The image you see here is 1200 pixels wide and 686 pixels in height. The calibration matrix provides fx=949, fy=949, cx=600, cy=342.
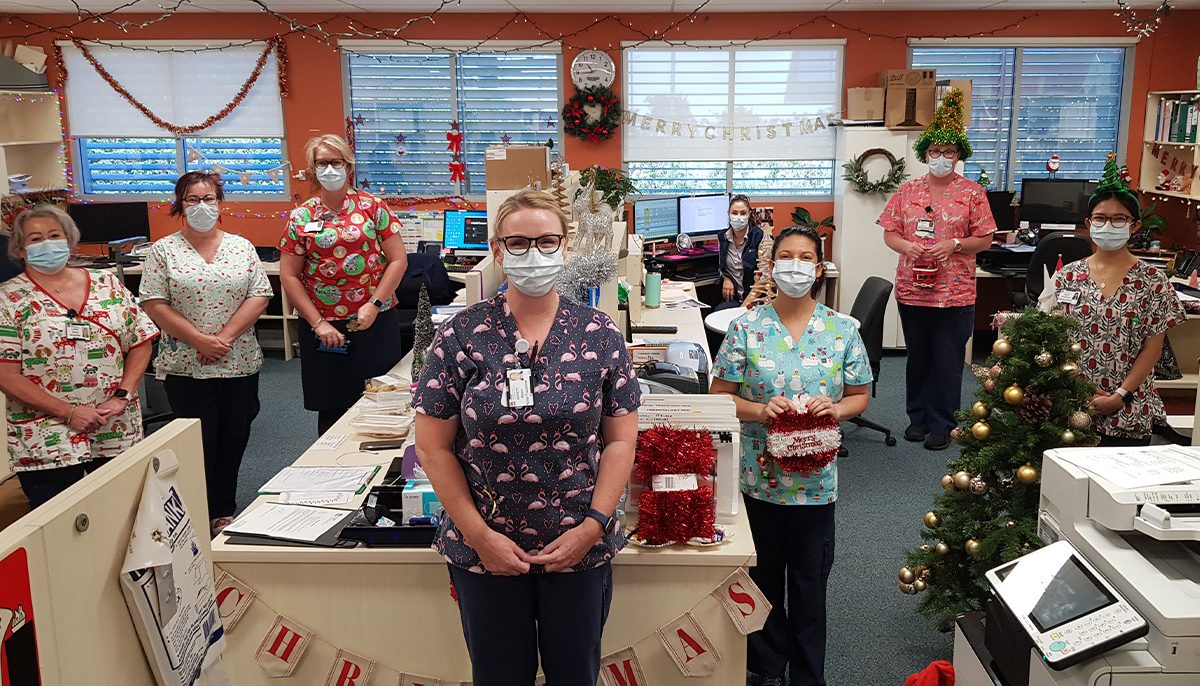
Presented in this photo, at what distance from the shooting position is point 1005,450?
2906 millimetres

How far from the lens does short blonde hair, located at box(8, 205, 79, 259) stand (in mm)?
3105

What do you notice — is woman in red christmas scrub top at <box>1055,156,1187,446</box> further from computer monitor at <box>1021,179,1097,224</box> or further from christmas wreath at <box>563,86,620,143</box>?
christmas wreath at <box>563,86,620,143</box>

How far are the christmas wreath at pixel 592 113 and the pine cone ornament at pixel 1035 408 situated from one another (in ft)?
17.0

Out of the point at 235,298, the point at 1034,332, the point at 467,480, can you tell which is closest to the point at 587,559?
the point at 467,480

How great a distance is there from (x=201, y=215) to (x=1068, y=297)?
10.8 ft

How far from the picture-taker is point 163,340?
151 inches

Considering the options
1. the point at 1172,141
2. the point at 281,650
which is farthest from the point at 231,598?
the point at 1172,141

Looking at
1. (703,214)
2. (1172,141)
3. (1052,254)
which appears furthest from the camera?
(703,214)

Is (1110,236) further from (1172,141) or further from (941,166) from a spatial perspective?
(1172,141)

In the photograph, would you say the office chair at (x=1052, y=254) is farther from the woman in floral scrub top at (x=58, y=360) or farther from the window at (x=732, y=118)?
the woman in floral scrub top at (x=58, y=360)

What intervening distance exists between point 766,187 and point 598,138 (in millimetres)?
1448

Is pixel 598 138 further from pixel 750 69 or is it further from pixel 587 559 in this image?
pixel 587 559

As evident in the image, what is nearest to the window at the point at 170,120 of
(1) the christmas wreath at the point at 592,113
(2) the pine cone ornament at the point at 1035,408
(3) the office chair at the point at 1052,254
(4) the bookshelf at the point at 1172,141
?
(1) the christmas wreath at the point at 592,113

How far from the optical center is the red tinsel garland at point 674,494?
2.34m
